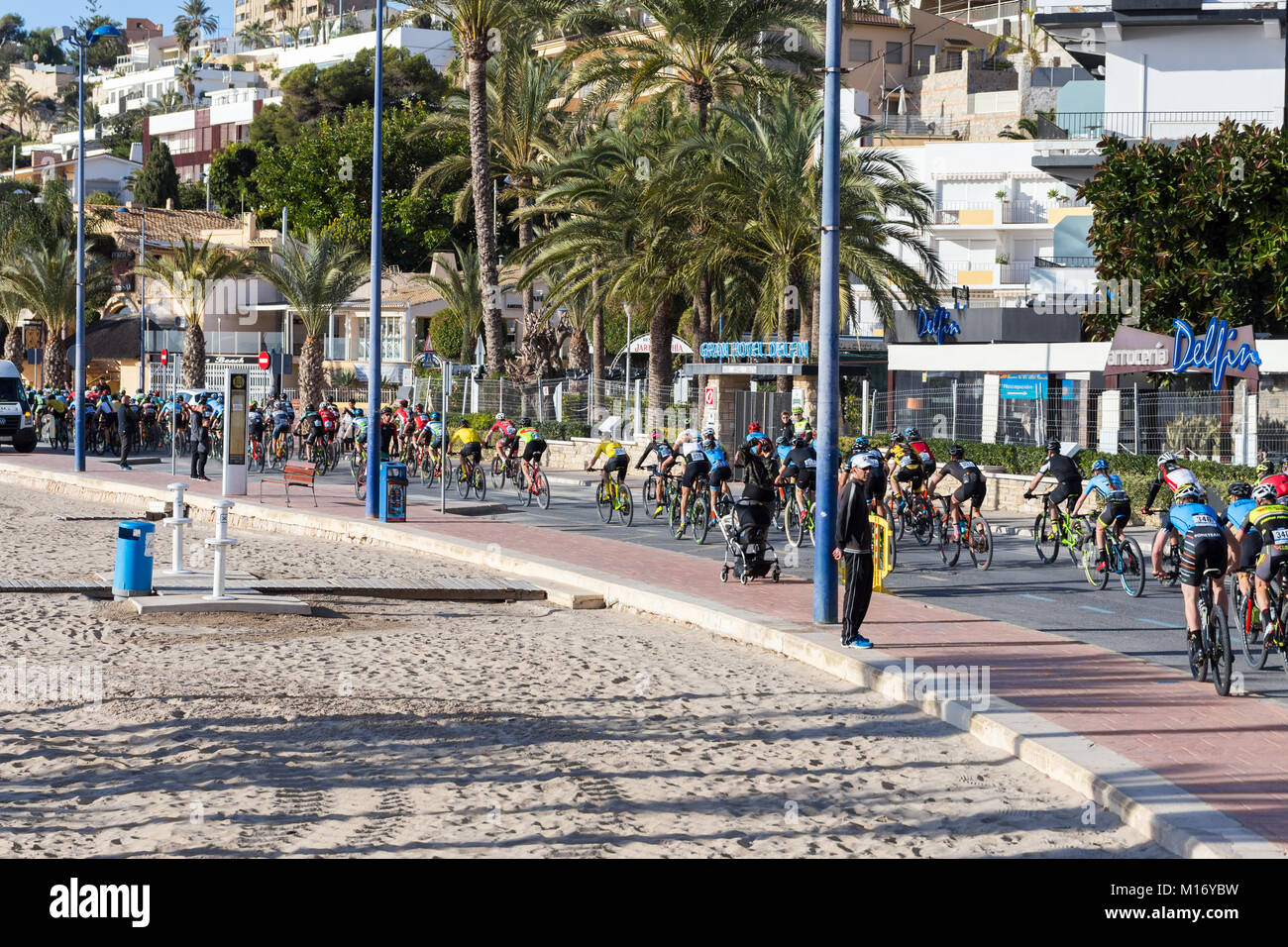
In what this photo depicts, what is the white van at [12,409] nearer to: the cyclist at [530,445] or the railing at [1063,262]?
the cyclist at [530,445]

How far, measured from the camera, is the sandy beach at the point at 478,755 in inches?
303

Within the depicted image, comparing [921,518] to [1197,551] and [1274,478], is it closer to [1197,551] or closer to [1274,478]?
[1274,478]

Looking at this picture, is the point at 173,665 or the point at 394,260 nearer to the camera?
the point at 173,665

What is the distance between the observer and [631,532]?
2361cm

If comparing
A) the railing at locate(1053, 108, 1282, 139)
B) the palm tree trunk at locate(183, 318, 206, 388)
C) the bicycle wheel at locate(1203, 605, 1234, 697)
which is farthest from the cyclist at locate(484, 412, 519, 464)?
the palm tree trunk at locate(183, 318, 206, 388)

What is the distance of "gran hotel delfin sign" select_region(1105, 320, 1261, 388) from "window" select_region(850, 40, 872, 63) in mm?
59158

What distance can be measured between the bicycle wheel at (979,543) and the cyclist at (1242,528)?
6254 millimetres

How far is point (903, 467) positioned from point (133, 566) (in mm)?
10633

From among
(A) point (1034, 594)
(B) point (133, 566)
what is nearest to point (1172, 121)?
(A) point (1034, 594)

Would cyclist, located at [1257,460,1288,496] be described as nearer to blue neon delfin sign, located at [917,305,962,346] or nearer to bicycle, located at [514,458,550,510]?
bicycle, located at [514,458,550,510]

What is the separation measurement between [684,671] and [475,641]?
2.40 meters

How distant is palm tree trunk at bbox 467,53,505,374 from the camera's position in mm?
42781
